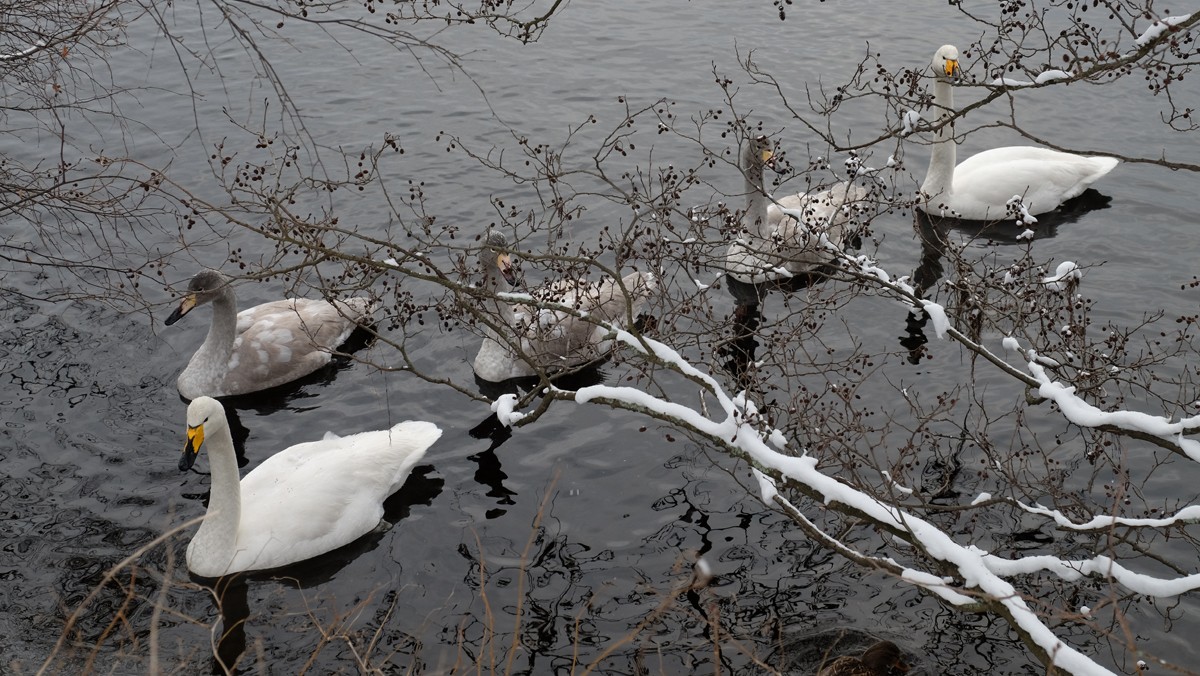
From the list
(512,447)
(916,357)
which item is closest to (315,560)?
(512,447)

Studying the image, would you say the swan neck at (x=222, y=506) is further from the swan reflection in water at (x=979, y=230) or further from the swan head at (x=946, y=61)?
the swan head at (x=946, y=61)

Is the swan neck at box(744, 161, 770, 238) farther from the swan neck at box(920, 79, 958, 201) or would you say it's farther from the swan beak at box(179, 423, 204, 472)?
the swan beak at box(179, 423, 204, 472)

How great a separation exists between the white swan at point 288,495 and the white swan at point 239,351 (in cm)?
179

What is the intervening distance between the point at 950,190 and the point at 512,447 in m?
6.93

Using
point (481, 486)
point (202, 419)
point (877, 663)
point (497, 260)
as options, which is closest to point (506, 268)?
point (497, 260)

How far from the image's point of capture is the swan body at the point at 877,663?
7379 millimetres

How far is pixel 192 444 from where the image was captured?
29.5 ft

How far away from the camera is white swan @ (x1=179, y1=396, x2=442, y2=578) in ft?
28.7

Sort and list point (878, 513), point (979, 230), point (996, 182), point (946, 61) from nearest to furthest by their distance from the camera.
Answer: point (878, 513) → point (979, 230) → point (946, 61) → point (996, 182)

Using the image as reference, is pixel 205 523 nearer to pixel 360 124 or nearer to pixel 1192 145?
pixel 360 124

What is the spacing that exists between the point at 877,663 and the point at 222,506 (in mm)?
4832

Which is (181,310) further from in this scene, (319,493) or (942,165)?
(942,165)

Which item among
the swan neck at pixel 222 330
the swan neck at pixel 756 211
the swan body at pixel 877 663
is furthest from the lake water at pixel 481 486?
the swan neck at pixel 756 211

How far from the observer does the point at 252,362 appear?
11.4 metres
